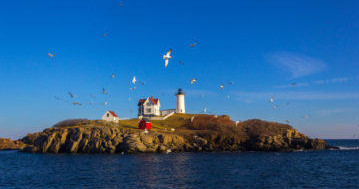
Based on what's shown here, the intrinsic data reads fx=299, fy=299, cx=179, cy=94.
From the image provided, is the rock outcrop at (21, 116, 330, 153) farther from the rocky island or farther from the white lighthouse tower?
the white lighthouse tower

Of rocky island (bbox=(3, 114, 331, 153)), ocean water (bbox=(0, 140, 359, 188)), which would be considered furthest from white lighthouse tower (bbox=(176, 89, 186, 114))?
ocean water (bbox=(0, 140, 359, 188))

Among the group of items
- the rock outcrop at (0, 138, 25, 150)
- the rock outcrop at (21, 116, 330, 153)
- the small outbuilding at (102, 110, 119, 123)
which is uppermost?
the small outbuilding at (102, 110, 119, 123)

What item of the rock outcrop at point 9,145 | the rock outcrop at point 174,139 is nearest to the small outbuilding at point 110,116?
the rock outcrop at point 174,139

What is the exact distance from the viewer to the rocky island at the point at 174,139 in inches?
2532

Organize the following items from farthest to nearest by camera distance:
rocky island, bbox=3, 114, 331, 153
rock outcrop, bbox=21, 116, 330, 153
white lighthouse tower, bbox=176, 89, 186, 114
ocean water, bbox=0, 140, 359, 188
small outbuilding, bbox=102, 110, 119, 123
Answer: white lighthouse tower, bbox=176, 89, 186, 114
small outbuilding, bbox=102, 110, 119, 123
rocky island, bbox=3, 114, 331, 153
rock outcrop, bbox=21, 116, 330, 153
ocean water, bbox=0, 140, 359, 188

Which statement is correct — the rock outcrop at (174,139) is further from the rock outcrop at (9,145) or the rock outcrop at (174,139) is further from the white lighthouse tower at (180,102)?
the white lighthouse tower at (180,102)

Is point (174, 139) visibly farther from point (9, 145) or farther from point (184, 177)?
point (9, 145)

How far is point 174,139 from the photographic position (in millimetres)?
69312

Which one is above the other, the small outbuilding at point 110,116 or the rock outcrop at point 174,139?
the small outbuilding at point 110,116

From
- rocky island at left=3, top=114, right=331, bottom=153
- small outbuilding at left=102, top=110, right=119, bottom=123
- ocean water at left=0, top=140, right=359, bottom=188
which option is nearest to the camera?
ocean water at left=0, top=140, right=359, bottom=188

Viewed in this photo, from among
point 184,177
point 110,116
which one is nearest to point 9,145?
point 110,116

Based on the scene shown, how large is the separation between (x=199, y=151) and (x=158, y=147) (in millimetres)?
9812

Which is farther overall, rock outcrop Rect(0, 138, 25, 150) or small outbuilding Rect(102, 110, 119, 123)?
rock outcrop Rect(0, 138, 25, 150)

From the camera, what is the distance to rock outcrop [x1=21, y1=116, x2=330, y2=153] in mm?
64188
